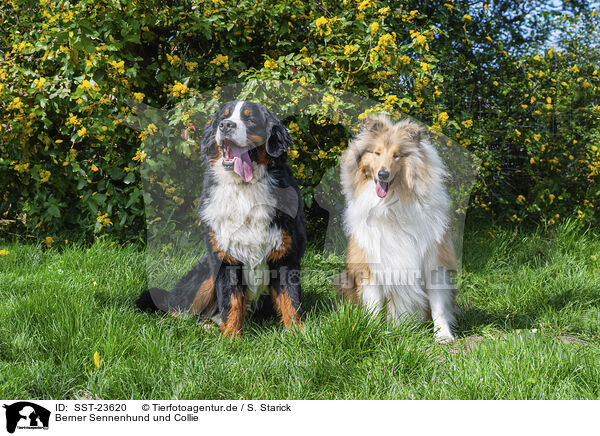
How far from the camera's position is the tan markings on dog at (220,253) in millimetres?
2660

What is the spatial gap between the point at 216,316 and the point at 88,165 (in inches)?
77.2

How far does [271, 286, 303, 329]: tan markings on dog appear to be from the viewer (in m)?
2.74

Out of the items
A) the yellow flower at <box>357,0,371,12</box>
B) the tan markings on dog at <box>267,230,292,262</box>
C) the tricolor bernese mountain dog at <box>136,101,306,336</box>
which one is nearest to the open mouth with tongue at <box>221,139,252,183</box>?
the tricolor bernese mountain dog at <box>136,101,306,336</box>

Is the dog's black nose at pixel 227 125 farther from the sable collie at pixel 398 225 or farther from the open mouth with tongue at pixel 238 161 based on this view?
the sable collie at pixel 398 225

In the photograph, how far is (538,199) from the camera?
4840 millimetres

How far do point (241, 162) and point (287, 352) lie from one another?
0.98 meters

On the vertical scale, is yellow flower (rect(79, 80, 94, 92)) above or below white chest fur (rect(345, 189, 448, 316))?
above

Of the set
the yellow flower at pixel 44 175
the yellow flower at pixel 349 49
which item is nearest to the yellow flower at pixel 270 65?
the yellow flower at pixel 349 49

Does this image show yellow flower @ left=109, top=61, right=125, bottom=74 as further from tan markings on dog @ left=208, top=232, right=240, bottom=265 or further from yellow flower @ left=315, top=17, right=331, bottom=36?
tan markings on dog @ left=208, top=232, right=240, bottom=265

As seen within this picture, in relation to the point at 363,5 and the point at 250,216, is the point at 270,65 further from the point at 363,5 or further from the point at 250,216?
the point at 250,216

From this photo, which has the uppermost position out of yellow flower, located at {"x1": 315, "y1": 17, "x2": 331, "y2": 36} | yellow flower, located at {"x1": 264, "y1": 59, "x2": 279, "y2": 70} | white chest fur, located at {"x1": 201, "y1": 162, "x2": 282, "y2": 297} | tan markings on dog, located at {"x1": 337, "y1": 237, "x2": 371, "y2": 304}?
yellow flower, located at {"x1": 315, "y1": 17, "x2": 331, "y2": 36}

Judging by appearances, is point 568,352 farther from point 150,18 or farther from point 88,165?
point 88,165

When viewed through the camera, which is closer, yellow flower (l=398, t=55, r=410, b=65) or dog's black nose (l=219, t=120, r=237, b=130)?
dog's black nose (l=219, t=120, r=237, b=130)

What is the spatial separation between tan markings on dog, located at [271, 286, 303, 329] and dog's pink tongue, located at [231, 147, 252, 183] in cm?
67
